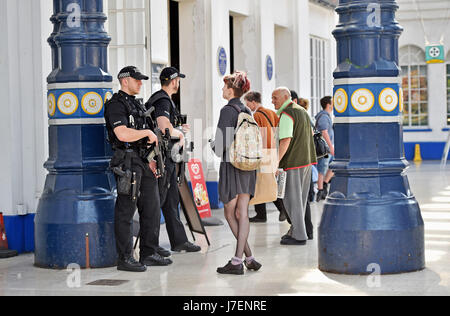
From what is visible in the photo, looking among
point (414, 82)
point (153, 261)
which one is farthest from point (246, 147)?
point (414, 82)

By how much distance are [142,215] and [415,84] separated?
21403 mm

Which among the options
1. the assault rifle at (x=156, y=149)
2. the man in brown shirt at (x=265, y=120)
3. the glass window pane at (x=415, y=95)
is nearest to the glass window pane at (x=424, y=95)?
the glass window pane at (x=415, y=95)

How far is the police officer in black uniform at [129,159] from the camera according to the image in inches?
306

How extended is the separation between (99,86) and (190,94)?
5.37m

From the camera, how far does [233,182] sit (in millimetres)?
7754

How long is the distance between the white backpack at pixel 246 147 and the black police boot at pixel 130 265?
52.1 inches

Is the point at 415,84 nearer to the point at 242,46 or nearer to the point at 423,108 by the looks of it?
the point at 423,108

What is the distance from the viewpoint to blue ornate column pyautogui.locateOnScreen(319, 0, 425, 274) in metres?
7.48

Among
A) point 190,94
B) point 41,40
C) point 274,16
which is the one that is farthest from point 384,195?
point 274,16

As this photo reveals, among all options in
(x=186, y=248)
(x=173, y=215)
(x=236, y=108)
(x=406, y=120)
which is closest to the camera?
(x=236, y=108)

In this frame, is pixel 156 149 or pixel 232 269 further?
pixel 156 149

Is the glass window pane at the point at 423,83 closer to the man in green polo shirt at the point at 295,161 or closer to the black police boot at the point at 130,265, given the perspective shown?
the man in green polo shirt at the point at 295,161

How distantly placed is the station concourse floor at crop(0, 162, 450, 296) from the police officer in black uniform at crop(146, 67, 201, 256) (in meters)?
0.28

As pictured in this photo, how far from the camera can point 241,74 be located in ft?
25.8
